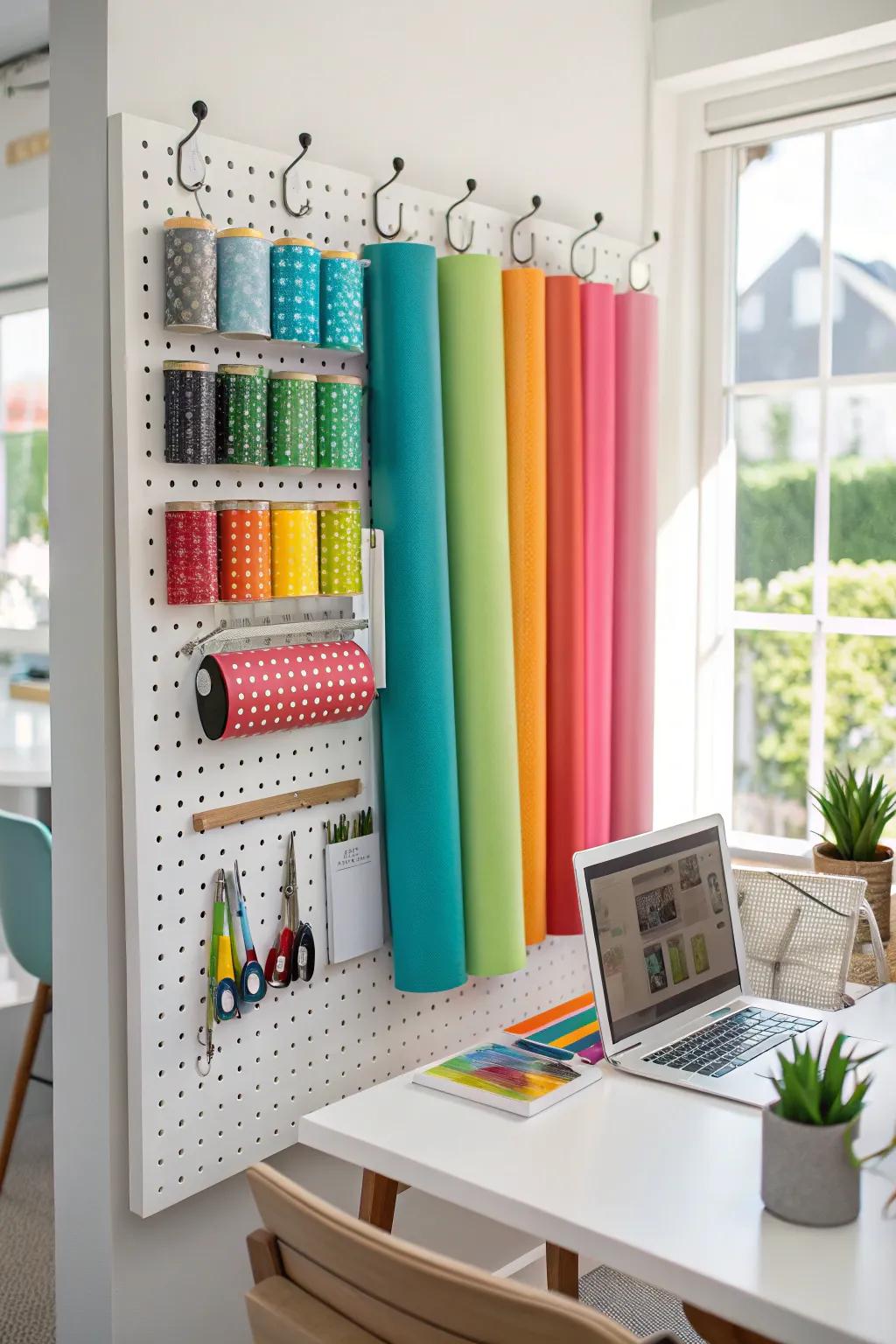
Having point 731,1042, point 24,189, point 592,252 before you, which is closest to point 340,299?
point 592,252

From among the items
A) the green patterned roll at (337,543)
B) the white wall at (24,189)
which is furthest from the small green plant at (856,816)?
the white wall at (24,189)

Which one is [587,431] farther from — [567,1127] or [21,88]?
[21,88]

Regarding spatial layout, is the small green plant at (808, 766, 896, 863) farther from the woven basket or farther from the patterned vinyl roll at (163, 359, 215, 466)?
the patterned vinyl roll at (163, 359, 215, 466)

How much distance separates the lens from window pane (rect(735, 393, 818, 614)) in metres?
2.92

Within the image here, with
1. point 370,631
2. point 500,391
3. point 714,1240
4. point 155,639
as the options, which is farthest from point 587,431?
point 714,1240

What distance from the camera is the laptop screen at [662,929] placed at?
1786 mm

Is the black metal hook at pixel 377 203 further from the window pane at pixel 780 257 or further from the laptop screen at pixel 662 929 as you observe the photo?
the window pane at pixel 780 257

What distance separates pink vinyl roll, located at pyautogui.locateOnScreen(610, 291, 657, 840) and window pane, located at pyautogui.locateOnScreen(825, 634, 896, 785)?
0.53m

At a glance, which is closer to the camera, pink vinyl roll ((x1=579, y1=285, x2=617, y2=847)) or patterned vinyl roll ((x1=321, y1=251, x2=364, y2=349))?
patterned vinyl roll ((x1=321, y1=251, x2=364, y2=349))

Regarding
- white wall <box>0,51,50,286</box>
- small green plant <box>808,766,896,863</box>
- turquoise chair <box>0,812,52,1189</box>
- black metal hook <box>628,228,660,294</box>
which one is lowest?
turquoise chair <box>0,812,52,1189</box>

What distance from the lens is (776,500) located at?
297cm

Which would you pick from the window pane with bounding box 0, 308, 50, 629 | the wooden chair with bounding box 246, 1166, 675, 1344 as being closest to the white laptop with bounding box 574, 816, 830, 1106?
the wooden chair with bounding box 246, 1166, 675, 1344

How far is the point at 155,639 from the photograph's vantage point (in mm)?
1708

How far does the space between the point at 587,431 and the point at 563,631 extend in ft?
1.27
